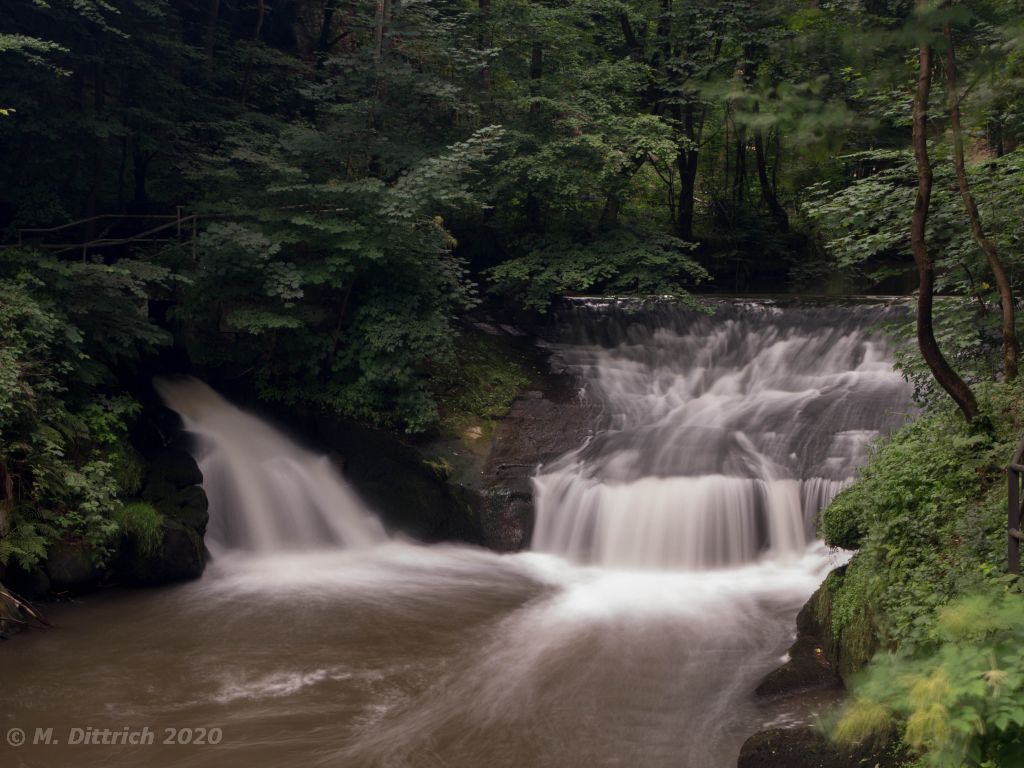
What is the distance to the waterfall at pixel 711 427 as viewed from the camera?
10398 millimetres

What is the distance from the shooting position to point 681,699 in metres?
7.01

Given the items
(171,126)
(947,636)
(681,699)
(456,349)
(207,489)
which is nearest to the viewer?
(947,636)

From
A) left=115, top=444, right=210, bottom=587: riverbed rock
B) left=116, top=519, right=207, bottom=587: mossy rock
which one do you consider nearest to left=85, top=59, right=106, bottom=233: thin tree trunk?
left=115, top=444, right=210, bottom=587: riverbed rock

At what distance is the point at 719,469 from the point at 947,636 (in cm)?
720

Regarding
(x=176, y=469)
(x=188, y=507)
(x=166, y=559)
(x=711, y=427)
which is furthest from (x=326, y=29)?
(x=166, y=559)

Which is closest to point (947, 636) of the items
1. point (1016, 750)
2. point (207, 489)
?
point (1016, 750)

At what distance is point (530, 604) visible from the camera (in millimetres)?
9266

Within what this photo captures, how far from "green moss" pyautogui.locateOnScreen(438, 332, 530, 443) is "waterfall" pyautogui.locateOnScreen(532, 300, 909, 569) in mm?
1206

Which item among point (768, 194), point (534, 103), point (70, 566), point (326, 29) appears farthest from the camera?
point (768, 194)

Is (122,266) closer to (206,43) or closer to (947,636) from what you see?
(206,43)

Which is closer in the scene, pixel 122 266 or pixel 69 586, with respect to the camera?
pixel 69 586

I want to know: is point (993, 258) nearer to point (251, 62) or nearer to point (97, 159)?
point (97, 159)
